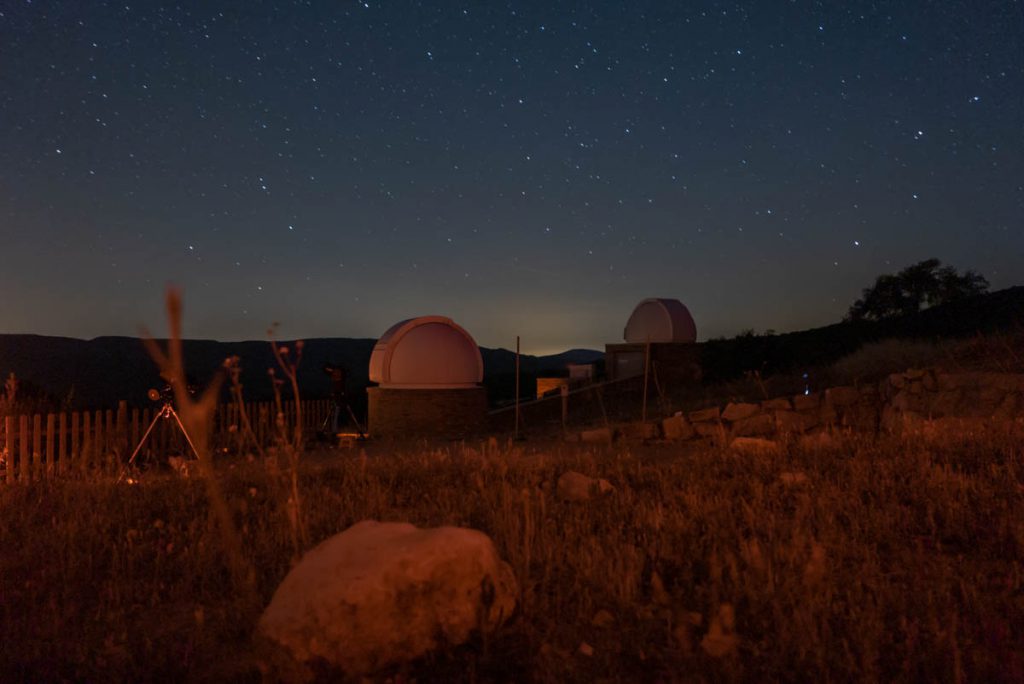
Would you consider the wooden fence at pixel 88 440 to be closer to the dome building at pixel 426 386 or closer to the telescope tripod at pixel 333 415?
the telescope tripod at pixel 333 415

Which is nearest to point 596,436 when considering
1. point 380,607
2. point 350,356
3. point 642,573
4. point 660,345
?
point 642,573

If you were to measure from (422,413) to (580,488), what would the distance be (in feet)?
34.6

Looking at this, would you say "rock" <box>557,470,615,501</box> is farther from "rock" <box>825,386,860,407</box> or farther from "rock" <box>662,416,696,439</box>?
"rock" <box>825,386,860,407</box>

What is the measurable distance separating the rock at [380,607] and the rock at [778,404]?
8.98 m

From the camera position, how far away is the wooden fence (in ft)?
28.7

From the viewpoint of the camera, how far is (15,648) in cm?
292

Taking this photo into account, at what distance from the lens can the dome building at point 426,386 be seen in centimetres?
1538

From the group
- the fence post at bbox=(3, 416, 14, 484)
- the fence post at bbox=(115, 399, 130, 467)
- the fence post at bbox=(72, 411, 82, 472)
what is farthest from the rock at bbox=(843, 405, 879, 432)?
the fence post at bbox=(3, 416, 14, 484)

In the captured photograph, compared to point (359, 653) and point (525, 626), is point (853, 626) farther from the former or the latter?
point (359, 653)

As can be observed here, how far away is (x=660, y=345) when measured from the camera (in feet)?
74.5

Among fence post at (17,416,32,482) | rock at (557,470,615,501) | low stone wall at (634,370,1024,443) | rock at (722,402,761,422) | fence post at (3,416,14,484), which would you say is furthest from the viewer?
rock at (722,402,761,422)

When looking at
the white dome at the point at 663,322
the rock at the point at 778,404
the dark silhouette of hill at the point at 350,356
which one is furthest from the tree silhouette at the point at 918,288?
the rock at the point at 778,404

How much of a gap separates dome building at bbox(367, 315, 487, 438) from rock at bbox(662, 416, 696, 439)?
18.4 ft

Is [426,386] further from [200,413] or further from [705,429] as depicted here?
[200,413]
